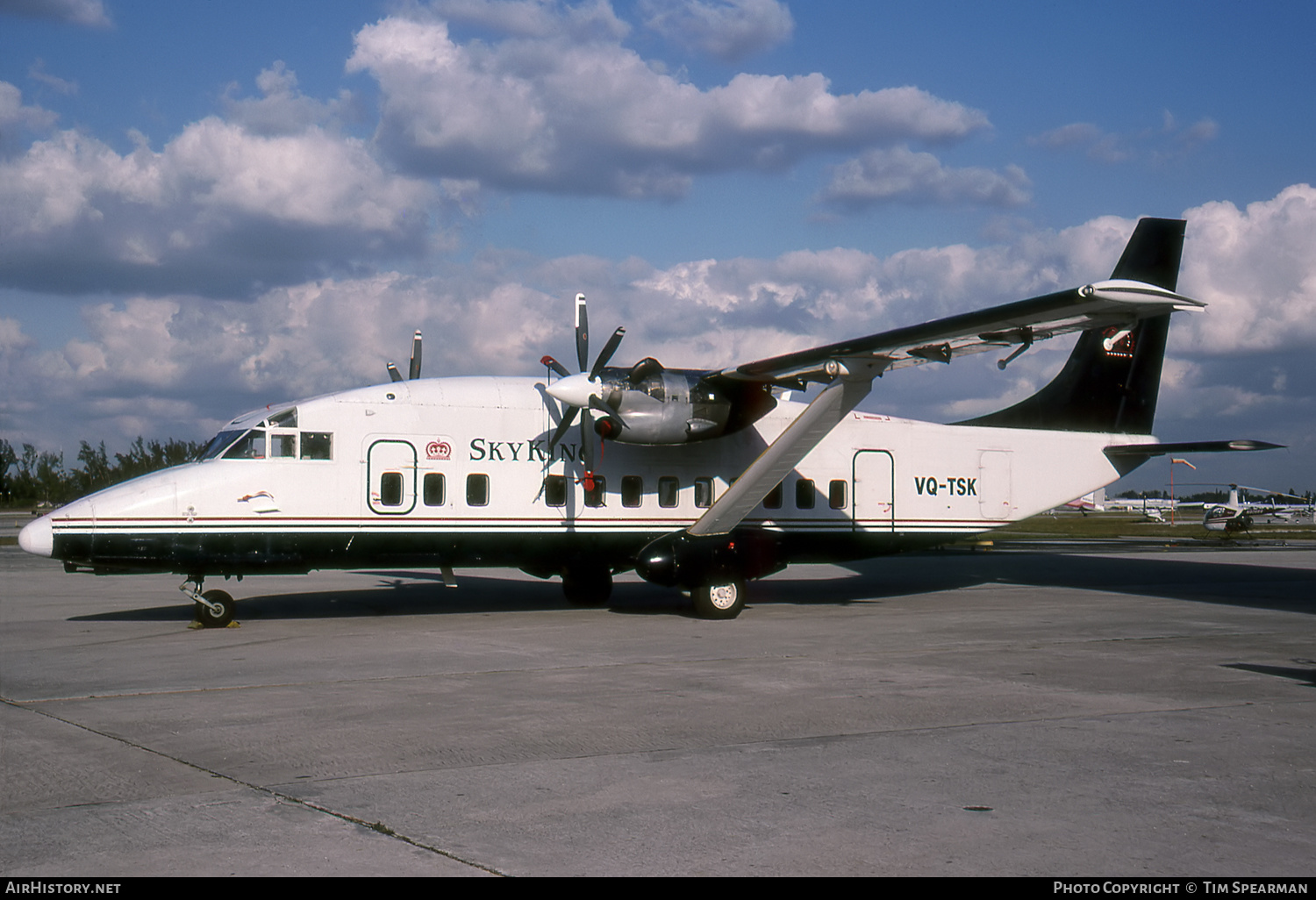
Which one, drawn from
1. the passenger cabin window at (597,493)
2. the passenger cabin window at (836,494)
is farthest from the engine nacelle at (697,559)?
the passenger cabin window at (836,494)

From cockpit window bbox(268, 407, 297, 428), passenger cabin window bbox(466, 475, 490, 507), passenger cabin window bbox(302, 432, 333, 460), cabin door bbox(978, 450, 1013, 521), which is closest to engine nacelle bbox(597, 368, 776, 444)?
passenger cabin window bbox(466, 475, 490, 507)

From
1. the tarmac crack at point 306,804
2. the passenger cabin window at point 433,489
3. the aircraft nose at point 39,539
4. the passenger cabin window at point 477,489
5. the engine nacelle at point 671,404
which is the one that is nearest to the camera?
the tarmac crack at point 306,804

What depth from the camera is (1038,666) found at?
11375mm

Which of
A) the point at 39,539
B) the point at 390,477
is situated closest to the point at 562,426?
the point at 390,477

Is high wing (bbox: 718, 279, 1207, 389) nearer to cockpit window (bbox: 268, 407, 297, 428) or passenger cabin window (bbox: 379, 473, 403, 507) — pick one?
passenger cabin window (bbox: 379, 473, 403, 507)

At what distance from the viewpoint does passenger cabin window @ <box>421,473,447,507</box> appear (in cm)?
1589

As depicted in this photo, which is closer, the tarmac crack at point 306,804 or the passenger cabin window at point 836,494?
the tarmac crack at point 306,804

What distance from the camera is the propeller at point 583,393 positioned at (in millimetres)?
15656

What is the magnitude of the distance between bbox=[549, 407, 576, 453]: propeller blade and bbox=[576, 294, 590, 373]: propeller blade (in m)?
0.86

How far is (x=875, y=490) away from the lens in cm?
1892

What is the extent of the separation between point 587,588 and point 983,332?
7.69 metres

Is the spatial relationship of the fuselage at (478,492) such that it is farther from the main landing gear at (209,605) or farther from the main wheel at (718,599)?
the main wheel at (718,599)

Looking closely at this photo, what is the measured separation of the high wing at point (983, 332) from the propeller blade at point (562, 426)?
94.1 inches

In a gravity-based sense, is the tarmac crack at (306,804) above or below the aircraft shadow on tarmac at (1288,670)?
above
